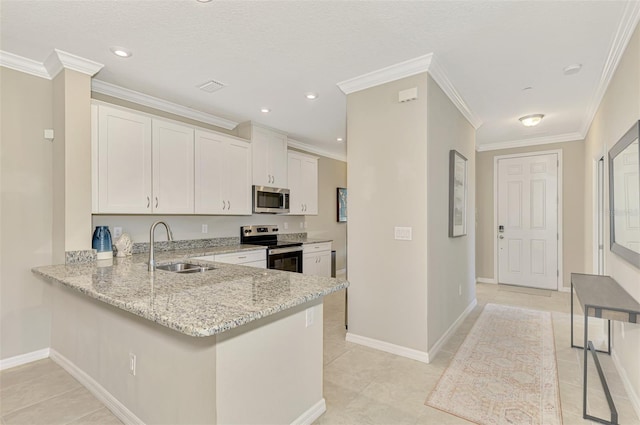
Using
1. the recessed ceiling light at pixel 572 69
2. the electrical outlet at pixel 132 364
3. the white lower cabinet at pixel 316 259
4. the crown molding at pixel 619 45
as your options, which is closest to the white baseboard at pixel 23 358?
the electrical outlet at pixel 132 364

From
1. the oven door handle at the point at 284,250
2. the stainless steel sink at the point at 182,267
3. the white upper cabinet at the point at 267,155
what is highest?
the white upper cabinet at the point at 267,155

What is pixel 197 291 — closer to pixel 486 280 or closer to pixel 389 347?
pixel 389 347

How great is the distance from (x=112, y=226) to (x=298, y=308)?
256 centimetres

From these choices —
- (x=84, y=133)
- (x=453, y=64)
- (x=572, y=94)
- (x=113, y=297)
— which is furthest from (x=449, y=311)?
(x=84, y=133)

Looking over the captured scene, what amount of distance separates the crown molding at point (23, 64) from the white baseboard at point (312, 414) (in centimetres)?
345

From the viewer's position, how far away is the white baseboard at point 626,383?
2.08 m

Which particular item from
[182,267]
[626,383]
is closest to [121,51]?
[182,267]

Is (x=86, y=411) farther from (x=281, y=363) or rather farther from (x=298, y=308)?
(x=298, y=308)

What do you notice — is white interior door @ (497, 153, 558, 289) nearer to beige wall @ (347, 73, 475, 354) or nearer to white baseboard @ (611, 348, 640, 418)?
white baseboard @ (611, 348, 640, 418)

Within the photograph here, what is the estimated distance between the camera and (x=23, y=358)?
2.73 metres

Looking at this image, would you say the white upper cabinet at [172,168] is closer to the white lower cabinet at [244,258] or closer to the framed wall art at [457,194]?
the white lower cabinet at [244,258]

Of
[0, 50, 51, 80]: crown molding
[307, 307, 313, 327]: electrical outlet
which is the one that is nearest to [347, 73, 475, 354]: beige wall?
[307, 307, 313, 327]: electrical outlet

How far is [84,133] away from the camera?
2.76 m

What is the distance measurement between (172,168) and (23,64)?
1425 mm
